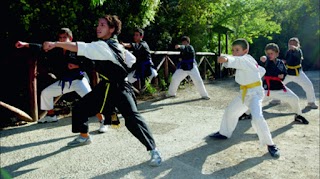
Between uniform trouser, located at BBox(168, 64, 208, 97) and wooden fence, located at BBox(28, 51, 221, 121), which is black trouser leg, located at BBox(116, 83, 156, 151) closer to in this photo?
wooden fence, located at BBox(28, 51, 221, 121)

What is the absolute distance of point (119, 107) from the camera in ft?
12.4

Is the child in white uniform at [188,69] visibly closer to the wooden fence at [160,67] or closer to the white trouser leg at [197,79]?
the white trouser leg at [197,79]

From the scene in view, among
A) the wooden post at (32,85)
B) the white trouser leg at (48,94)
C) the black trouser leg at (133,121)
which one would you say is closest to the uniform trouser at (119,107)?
the black trouser leg at (133,121)

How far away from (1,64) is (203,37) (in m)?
8.87

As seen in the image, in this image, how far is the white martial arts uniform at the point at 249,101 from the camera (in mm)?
4141

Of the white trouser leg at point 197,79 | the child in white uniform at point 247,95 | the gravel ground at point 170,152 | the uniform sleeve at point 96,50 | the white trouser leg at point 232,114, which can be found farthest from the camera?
the white trouser leg at point 197,79

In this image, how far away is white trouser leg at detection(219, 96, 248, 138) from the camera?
15.1 feet

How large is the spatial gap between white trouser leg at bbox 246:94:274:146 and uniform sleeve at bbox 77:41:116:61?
6.78ft

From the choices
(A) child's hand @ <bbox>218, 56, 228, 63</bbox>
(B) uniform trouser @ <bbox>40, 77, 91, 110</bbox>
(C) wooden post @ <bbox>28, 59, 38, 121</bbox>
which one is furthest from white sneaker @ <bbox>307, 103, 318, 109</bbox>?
(C) wooden post @ <bbox>28, 59, 38, 121</bbox>

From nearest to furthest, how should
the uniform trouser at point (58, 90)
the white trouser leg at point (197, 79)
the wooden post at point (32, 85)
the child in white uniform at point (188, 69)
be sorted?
the uniform trouser at point (58, 90) → the wooden post at point (32, 85) → the child in white uniform at point (188, 69) → the white trouser leg at point (197, 79)

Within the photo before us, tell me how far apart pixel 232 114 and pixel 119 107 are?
177 centimetres

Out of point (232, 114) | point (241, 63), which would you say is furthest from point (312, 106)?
point (241, 63)

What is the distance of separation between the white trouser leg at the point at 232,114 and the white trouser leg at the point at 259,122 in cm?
21

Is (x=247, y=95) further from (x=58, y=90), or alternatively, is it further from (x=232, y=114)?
(x=58, y=90)
